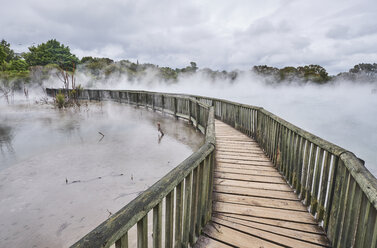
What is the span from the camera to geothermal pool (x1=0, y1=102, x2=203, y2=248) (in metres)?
3.30

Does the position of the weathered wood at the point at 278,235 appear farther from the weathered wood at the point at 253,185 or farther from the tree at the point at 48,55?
the tree at the point at 48,55

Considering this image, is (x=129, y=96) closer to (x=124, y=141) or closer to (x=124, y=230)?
(x=124, y=141)

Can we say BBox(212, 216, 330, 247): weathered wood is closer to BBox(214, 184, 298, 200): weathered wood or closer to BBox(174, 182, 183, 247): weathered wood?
BBox(214, 184, 298, 200): weathered wood

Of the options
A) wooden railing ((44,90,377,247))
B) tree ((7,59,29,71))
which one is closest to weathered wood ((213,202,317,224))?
wooden railing ((44,90,377,247))

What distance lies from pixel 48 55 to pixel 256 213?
193 ft

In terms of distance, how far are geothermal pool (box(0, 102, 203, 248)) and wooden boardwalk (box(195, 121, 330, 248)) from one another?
5.75 ft

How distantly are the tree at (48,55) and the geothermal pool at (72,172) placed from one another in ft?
150

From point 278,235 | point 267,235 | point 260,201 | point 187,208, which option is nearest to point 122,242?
point 187,208

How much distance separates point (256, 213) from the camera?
10.3 feet

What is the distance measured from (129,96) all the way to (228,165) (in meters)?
14.1

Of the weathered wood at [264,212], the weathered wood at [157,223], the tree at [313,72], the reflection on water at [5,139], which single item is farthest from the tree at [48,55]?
the tree at [313,72]

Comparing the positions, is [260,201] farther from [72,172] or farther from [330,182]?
[72,172]

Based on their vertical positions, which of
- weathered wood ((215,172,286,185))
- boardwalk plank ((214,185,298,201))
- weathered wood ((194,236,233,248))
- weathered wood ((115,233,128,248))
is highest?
weathered wood ((115,233,128,248))

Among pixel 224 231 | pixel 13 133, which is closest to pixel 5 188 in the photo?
pixel 224 231
